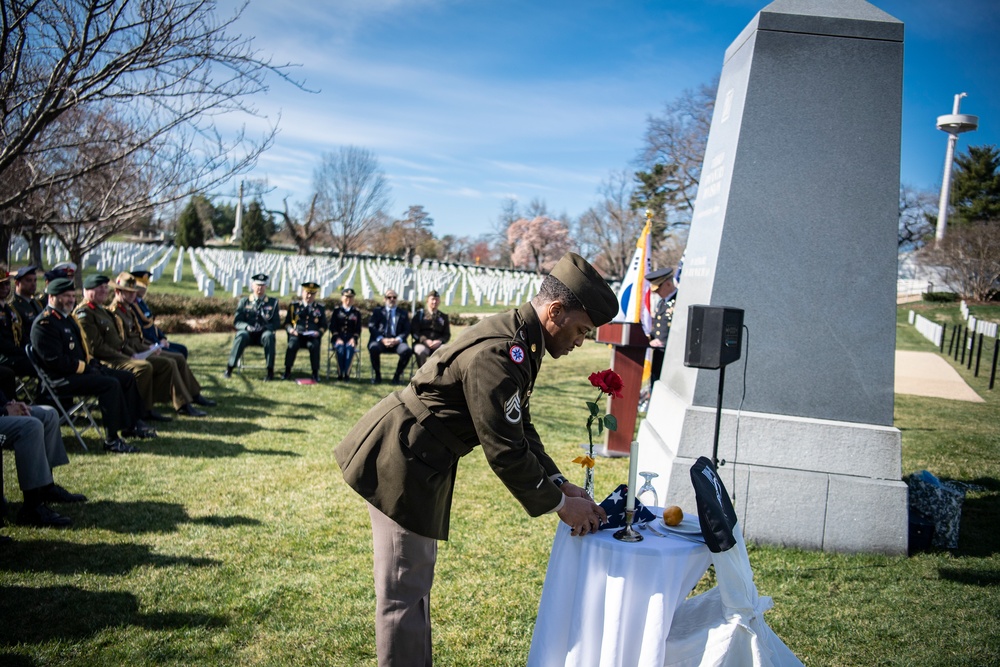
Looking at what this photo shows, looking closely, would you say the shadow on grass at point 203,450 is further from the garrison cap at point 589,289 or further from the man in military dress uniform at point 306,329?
the garrison cap at point 589,289

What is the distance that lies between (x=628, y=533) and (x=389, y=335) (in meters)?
10.8

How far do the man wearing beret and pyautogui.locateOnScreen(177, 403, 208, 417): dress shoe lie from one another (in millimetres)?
7273

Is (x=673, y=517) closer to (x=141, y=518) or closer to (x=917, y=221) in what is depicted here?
(x=141, y=518)

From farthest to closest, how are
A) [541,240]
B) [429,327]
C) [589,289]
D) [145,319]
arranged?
[541,240]
[429,327]
[145,319]
[589,289]

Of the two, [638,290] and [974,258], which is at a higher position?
[974,258]

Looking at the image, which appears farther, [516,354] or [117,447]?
[117,447]

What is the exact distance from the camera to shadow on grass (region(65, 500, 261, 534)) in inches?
204

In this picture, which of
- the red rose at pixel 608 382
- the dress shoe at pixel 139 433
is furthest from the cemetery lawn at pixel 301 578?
the red rose at pixel 608 382

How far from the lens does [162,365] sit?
919 centimetres

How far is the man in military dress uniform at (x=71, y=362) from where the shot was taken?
280 inches

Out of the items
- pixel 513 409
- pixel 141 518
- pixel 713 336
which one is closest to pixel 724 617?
pixel 513 409

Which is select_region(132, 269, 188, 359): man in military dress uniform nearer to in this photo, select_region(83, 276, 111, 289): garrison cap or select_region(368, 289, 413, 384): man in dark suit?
select_region(83, 276, 111, 289): garrison cap

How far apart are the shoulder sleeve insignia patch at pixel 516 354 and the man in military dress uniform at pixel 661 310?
319 inches

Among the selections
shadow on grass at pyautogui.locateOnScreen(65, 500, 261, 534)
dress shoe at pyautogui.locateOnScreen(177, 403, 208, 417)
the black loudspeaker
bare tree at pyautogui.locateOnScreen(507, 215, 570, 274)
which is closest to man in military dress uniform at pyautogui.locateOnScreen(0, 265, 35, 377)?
dress shoe at pyautogui.locateOnScreen(177, 403, 208, 417)
